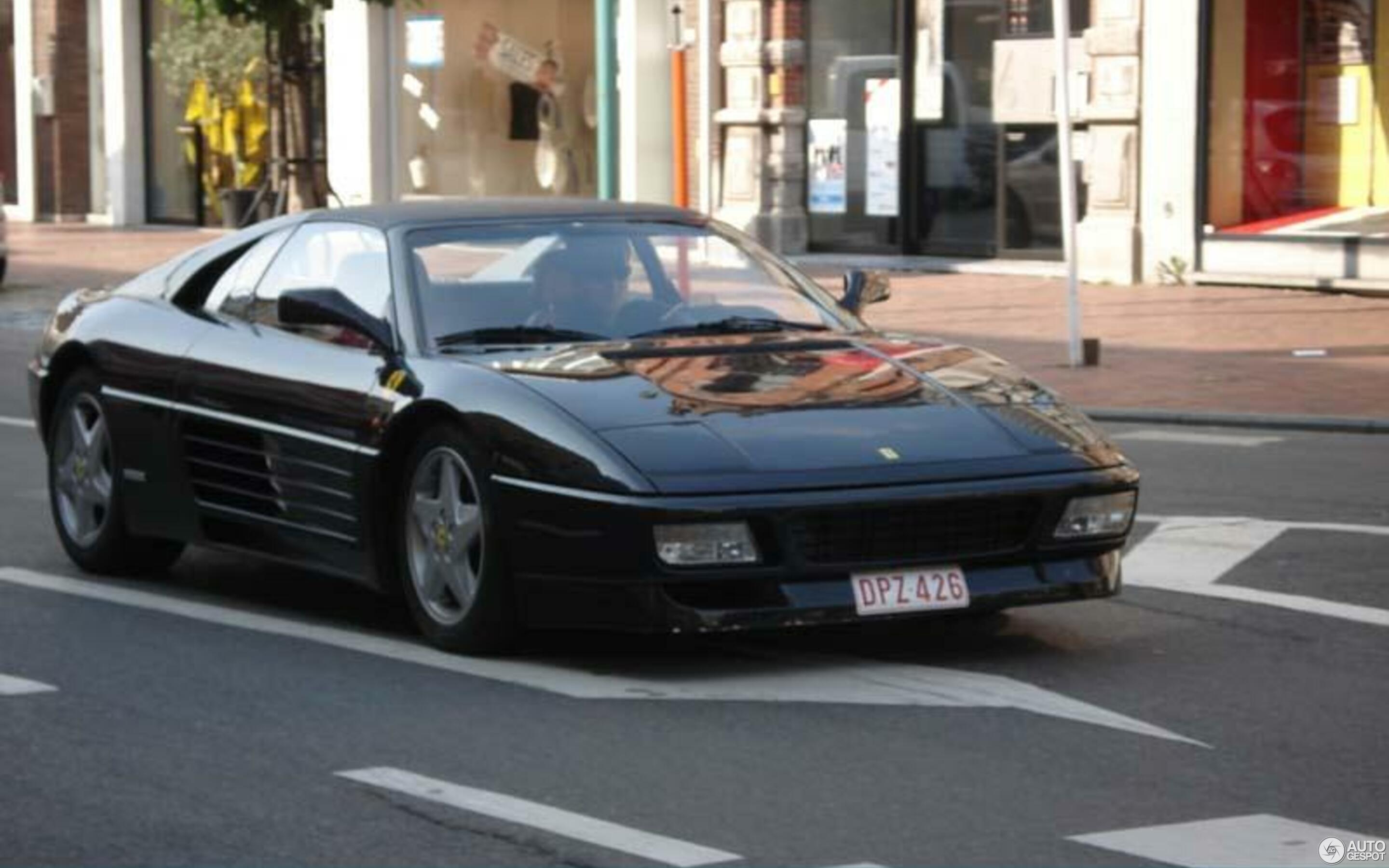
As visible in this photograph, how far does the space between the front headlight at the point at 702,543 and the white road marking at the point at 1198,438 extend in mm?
7250

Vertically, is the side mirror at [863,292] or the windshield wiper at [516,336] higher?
the side mirror at [863,292]

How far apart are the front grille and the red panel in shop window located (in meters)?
17.1

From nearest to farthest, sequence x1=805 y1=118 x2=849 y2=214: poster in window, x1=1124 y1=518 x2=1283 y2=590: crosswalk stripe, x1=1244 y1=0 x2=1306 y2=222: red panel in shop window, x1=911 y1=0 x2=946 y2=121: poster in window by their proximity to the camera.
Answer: x1=1124 y1=518 x2=1283 y2=590: crosswalk stripe → x1=1244 y1=0 x2=1306 y2=222: red panel in shop window → x1=911 y1=0 x2=946 y2=121: poster in window → x1=805 y1=118 x2=849 y2=214: poster in window

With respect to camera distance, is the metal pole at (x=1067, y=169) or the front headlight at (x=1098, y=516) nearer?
the front headlight at (x=1098, y=516)

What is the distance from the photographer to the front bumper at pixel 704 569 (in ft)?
24.7

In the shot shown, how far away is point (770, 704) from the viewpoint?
7352mm

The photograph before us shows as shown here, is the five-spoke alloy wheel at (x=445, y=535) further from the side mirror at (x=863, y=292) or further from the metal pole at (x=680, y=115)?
the metal pole at (x=680, y=115)

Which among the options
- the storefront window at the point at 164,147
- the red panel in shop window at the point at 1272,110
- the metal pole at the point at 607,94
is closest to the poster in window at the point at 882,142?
the red panel in shop window at the point at 1272,110

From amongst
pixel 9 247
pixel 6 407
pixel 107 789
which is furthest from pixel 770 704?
pixel 9 247

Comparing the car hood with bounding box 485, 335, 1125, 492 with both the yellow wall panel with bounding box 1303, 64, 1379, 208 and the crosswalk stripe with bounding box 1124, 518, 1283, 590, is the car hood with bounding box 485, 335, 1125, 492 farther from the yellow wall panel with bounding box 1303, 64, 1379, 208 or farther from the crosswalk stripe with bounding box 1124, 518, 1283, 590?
the yellow wall panel with bounding box 1303, 64, 1379, 208

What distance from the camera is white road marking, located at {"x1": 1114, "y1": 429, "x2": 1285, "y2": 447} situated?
14445 mm

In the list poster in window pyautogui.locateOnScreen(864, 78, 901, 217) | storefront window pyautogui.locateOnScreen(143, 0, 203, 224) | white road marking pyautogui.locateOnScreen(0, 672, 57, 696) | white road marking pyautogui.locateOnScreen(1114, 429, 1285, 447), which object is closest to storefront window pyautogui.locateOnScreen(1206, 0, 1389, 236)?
poster in window pyautogui.locateOnScreen(864, 78, 901, 217)

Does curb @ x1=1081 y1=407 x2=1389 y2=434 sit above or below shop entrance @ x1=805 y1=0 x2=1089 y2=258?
below

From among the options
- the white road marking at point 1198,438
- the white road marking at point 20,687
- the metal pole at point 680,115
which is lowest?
the white road marking at point 1198,438
